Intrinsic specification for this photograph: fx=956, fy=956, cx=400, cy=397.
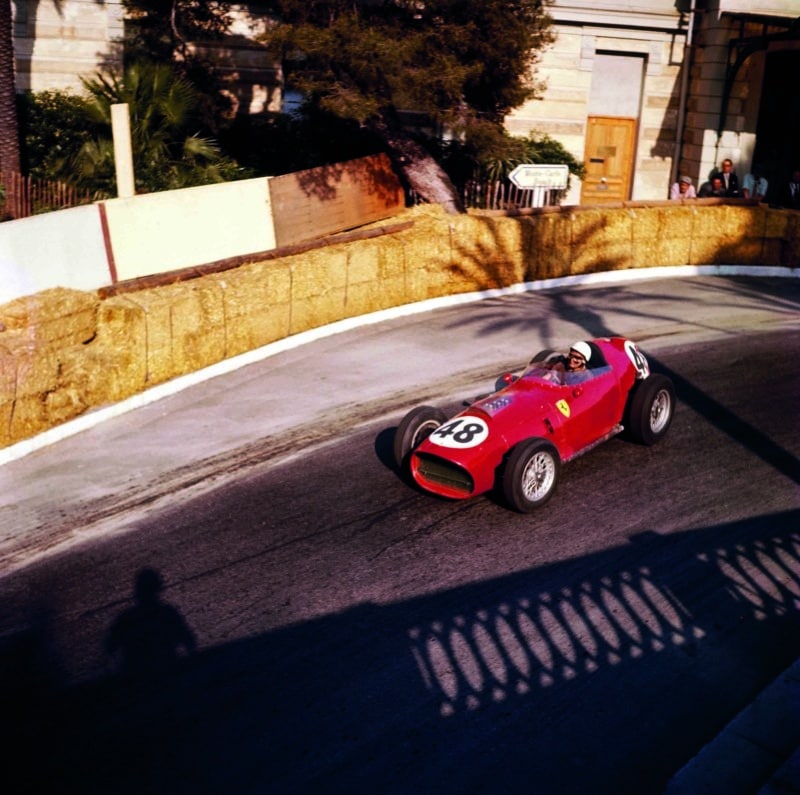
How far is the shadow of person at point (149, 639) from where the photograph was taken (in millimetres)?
7312

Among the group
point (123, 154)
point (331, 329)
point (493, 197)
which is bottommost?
point (331, 329)

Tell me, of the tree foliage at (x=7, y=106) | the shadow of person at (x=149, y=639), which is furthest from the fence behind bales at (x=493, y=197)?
the shadow of person at (x=149, y=639)

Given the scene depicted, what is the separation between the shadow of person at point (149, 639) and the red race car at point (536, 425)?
2924 millimetres

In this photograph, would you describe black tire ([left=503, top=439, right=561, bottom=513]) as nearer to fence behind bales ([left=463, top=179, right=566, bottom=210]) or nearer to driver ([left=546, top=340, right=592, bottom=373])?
driver ([left=546, top=340, right=592, bottom=373])

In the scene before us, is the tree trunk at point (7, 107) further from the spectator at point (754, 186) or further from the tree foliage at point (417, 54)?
the spectator at point (754, 186)

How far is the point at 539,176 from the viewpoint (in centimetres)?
1809

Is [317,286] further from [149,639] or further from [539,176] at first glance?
[149,639]

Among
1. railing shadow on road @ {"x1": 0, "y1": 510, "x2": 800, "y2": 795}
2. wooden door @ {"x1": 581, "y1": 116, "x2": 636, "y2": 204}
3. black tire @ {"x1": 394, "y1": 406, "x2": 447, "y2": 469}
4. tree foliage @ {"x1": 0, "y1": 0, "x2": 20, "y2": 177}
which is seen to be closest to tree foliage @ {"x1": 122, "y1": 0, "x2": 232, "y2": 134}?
tree foliage @ {"x1": 0, "y1": 0, "x2": 20, "y2": 177}

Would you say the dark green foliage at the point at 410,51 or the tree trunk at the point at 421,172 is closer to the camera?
the dark green foliage at the point at 410,51

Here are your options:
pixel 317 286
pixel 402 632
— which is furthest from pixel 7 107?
pixel 402 632

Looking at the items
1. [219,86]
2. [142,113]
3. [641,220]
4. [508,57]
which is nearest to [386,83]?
[508,57]

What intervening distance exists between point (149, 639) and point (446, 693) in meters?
Answer: 2.45

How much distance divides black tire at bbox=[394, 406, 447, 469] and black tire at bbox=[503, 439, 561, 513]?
4.01 feet

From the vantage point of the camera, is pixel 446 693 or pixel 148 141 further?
pixel 148 141
